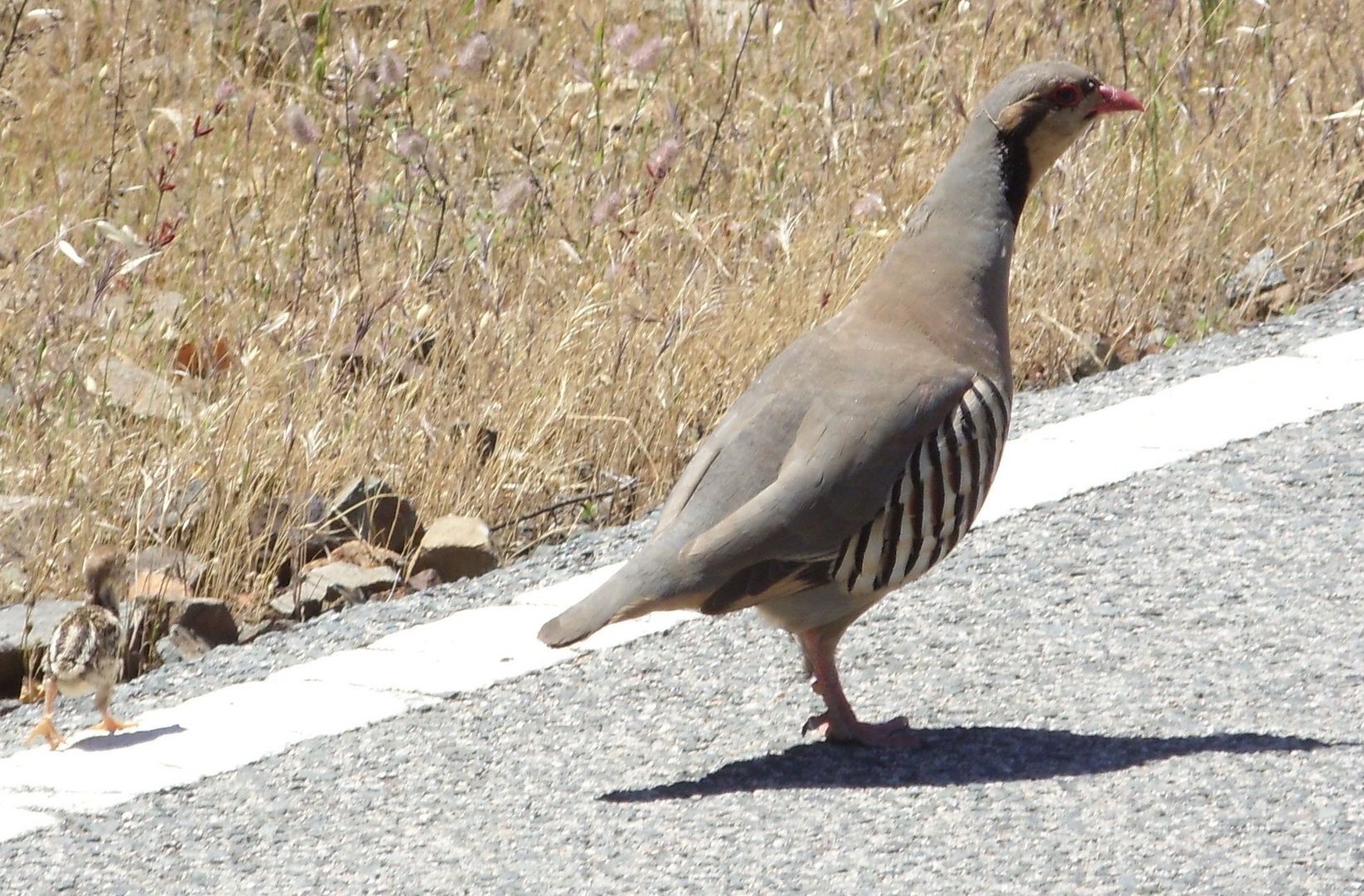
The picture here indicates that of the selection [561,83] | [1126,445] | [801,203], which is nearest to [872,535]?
[1126,445]

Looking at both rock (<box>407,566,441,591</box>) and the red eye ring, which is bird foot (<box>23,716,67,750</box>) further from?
the red eye ring

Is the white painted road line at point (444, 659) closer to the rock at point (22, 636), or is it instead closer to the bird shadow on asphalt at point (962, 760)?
the rock at point (22, 636)

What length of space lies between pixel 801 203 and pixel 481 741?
403cm

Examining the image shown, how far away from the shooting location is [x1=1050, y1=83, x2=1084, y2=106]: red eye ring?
197 inches

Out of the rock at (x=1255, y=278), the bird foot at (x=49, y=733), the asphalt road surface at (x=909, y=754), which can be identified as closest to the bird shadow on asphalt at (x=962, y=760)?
the asphalt road surface at (x=909, y=754)

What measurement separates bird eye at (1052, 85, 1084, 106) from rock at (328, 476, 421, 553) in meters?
2.21

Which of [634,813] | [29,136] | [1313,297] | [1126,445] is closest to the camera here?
[634,813]

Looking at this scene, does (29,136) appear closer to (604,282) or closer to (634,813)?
(604,282)

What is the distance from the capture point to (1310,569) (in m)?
5.30

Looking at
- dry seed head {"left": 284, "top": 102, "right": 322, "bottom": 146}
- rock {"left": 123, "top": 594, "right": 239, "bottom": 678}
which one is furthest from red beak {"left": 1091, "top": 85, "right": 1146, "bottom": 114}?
dry seed head {"left": 284, "top": 102, "right": 322, "bottom": 146}

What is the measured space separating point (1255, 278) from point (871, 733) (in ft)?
12.9

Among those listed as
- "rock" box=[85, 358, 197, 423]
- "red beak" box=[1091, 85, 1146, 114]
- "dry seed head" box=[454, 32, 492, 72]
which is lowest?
"rock" box=[85, 358, 197, 423]

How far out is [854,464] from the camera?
445 cm

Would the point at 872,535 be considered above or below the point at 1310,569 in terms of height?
above
